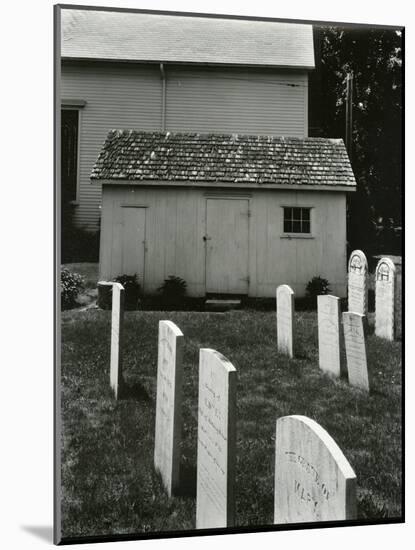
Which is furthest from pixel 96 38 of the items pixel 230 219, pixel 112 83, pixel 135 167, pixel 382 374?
pixel 382 374

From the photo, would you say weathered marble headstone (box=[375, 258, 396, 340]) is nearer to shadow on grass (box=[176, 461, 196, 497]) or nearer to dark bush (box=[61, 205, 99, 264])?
shadow on grass (box=[176, 461, 196, 497])

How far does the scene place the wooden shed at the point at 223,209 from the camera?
4465 millimetres

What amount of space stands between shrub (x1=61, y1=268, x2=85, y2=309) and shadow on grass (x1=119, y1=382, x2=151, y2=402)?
1.85 feet

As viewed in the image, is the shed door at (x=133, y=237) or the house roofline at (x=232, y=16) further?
the shed door at (x=133, y=237)

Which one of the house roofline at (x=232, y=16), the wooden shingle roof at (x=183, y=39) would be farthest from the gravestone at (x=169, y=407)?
the house roofline at (x=232, y=16)

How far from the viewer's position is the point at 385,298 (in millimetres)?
5086

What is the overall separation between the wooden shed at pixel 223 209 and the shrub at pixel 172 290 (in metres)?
0.04

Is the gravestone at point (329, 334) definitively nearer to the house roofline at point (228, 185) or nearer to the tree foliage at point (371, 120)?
the tree foliage at point (371, 120)

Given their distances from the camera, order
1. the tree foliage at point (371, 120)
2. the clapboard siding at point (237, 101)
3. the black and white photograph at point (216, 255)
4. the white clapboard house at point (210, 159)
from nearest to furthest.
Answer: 1. the black and white photograph at point (216, 255)
2. the white clapboard house at point (210, 159)
3. the clapboard siding at point (237, 101)
4. the tree foliage at point (371, 120)

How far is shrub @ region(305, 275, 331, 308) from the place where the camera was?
4742 mm

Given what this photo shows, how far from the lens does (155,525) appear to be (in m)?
4.16

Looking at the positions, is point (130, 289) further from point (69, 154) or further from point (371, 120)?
point (371, 120)

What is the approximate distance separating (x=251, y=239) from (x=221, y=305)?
429mm

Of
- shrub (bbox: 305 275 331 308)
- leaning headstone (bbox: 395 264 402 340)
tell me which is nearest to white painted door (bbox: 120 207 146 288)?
shrub (bbox: 305 275 331 308)
